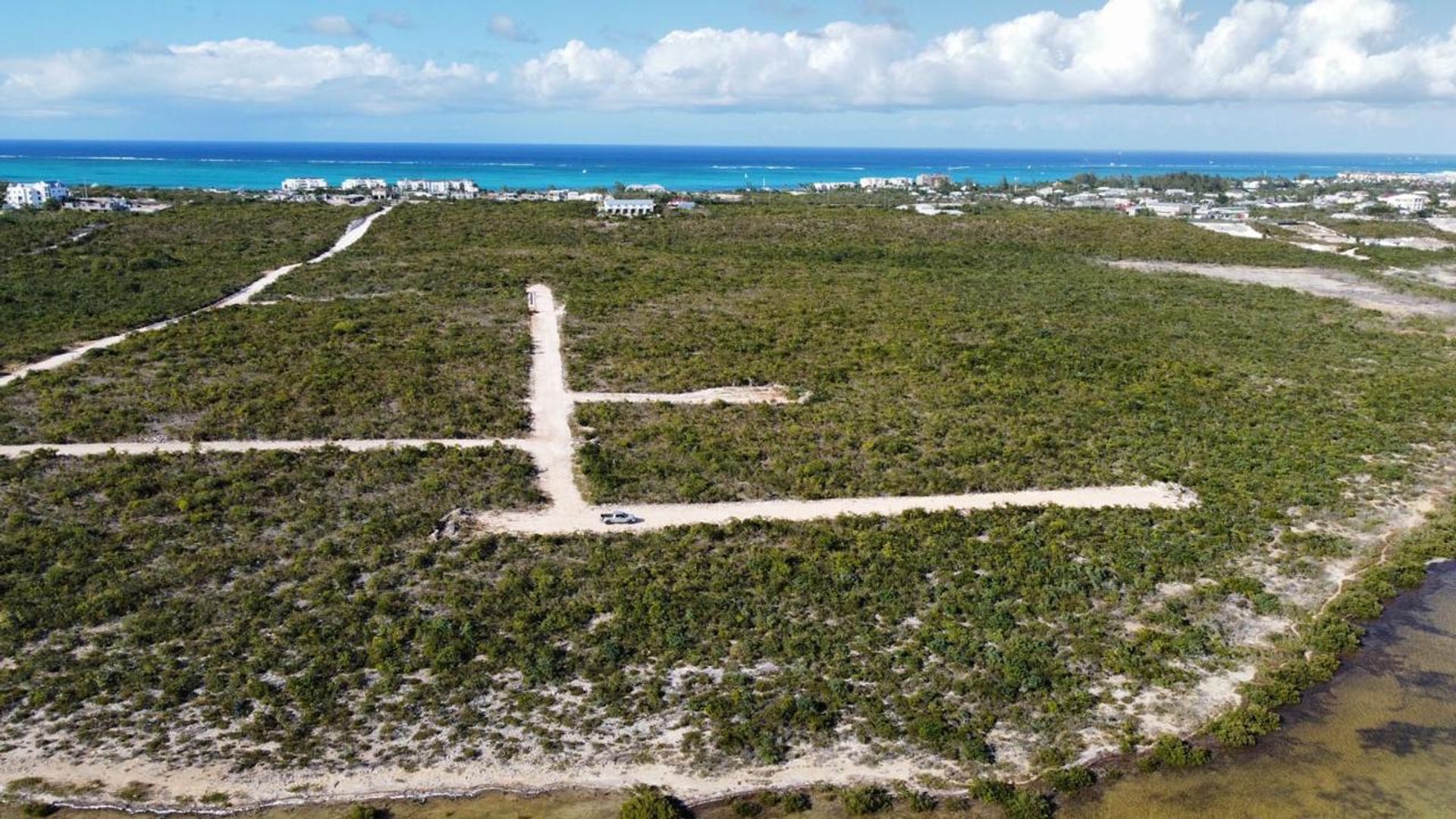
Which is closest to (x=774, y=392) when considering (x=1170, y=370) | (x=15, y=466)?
(x=1170, y=370)

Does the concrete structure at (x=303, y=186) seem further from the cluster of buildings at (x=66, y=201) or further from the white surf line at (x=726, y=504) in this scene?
the white surf line at (x=726, y=504)

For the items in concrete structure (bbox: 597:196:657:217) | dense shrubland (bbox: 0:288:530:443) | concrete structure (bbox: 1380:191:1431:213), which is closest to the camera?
dense shrubland (bbox: 0:288:530:443)

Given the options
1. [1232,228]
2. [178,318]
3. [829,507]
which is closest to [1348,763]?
[829,507]

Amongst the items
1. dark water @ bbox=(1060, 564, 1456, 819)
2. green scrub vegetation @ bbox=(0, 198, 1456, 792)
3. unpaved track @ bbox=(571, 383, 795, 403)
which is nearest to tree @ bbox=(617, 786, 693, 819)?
green scrub vegetation @ bbox=(0, 198, 1456, 792)

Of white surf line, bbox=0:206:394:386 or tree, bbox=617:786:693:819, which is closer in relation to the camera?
tree, bbox=617:786:693:819

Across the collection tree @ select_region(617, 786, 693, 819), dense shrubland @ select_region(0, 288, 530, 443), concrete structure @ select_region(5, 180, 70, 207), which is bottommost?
tree @ select_region(617, 786, 693, 819)

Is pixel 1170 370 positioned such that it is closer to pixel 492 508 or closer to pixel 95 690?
pixel 492 508

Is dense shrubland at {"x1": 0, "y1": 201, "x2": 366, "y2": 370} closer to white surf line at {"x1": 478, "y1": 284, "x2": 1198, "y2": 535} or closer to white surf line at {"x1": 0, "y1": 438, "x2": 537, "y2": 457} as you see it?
white surf line at {"x1": 0, "y1": 438, "x2": 537, "y2": 457}
